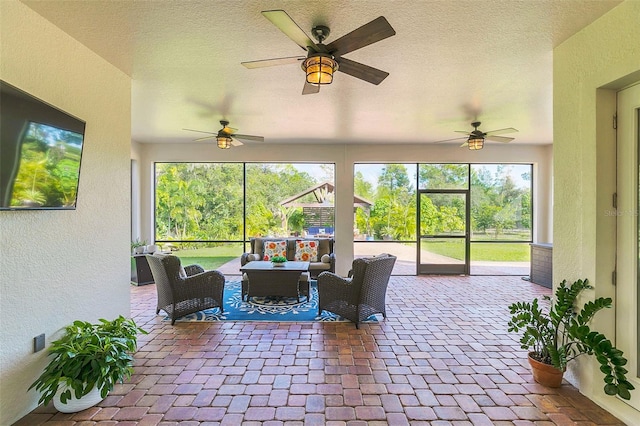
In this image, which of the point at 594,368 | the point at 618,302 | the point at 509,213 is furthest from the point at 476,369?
the point at 509,213

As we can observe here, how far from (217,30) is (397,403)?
3.24 metres

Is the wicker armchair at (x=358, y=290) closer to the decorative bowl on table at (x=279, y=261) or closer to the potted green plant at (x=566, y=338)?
the decorative bowl on table at (x=279, y=261)

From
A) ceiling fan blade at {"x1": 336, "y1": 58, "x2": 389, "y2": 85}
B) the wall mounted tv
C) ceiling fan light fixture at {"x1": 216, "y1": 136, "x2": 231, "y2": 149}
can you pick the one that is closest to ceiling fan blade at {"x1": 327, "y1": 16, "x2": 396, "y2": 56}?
ceiling fan blade at {"x1": 336, "y1": 58, "x2": 389, "y2": 85}

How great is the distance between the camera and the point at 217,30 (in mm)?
2293

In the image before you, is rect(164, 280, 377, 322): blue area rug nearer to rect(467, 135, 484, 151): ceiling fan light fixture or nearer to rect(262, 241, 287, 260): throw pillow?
rect(262, 241, 287, 260): throw pillow

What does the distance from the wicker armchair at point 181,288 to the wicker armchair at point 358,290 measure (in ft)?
4.74

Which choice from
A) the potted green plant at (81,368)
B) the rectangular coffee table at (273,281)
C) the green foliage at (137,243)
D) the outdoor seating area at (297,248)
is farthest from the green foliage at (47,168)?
the green foliage at (137,243)

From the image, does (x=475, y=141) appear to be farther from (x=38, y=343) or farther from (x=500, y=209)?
(x=38, y=343)

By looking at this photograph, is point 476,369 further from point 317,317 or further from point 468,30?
point 468,30

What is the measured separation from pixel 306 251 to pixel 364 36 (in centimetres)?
456

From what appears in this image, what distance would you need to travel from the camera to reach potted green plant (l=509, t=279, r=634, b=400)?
1944mm

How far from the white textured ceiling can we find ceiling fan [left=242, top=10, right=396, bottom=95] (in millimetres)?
244

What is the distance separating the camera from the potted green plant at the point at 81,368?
6.60ft

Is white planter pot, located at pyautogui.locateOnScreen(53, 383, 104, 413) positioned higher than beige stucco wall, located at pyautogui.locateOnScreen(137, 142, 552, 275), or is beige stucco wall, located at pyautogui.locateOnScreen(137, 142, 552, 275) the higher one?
beige stucco wall, located at pyautogui.locateOnScreen(137, 142, 552, 275)
